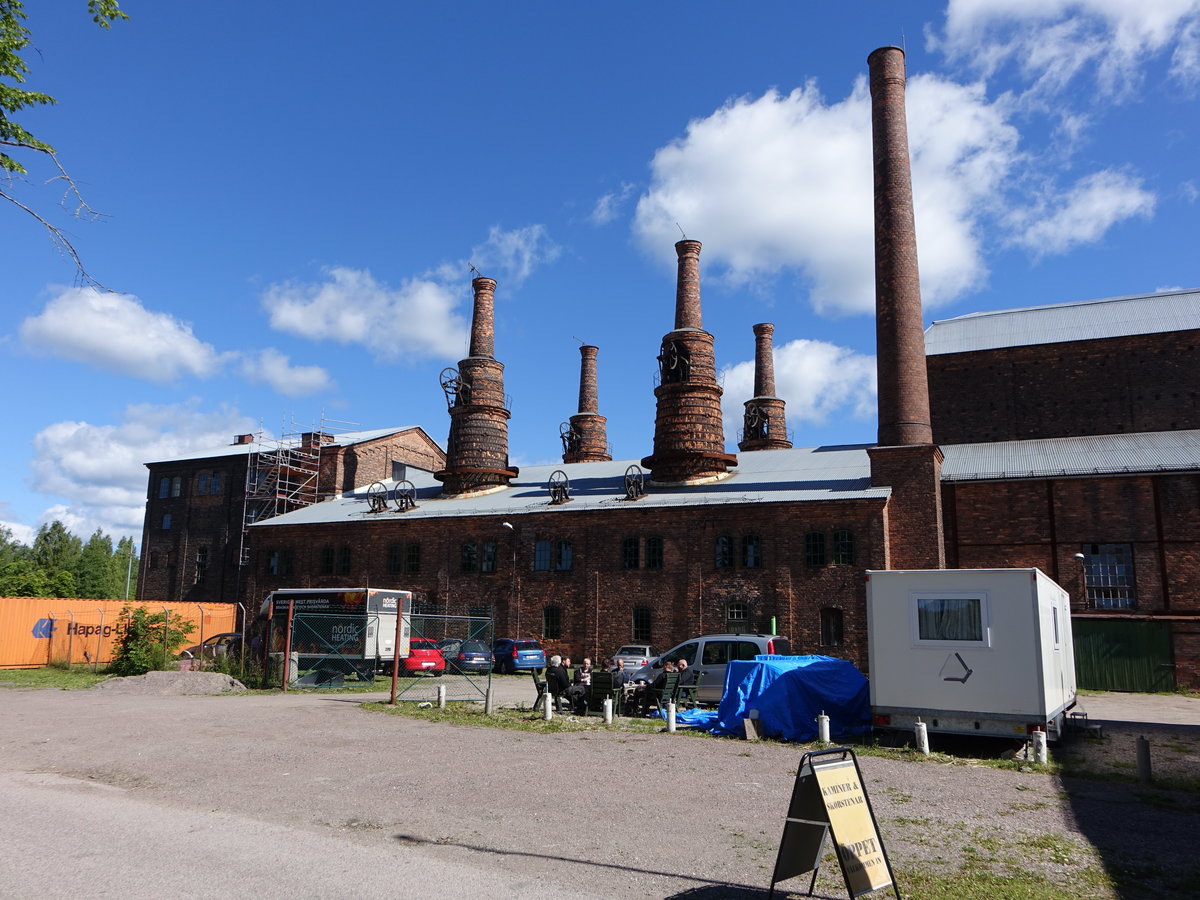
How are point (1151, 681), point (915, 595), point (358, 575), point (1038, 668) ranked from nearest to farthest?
point (1038, 668), point (915, 595), point (1151, 681), point (358, 575)

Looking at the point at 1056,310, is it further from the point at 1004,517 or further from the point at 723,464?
the point at 723,464

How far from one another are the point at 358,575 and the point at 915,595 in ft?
91.7

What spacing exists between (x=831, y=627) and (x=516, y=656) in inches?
406

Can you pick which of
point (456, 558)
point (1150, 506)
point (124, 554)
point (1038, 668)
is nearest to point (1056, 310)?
point (1150, 506)

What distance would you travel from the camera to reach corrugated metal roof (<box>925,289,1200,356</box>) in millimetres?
34469

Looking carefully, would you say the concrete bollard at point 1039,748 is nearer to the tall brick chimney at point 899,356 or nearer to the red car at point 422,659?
the tall brick chimney at point 899,356

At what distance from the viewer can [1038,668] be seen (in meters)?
12.6

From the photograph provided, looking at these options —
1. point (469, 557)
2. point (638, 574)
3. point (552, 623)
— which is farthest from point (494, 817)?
point (469, 557)

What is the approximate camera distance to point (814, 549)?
28.4 meters

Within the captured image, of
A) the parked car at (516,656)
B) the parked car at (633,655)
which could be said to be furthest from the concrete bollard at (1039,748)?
the parked car at (516,656)

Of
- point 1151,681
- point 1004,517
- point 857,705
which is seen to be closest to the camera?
point 857,705

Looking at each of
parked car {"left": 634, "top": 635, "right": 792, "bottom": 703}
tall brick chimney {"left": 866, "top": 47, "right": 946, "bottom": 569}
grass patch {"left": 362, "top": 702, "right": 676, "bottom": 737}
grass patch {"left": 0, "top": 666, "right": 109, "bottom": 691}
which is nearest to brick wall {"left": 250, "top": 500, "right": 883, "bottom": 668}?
tall brick chimney {"left": 866, "top": 47, "right": 946, "bottom": 569}

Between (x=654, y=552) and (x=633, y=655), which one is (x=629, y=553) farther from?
(x=633, y=655)

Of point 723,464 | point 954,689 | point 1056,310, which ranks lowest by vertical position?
point 954,689
